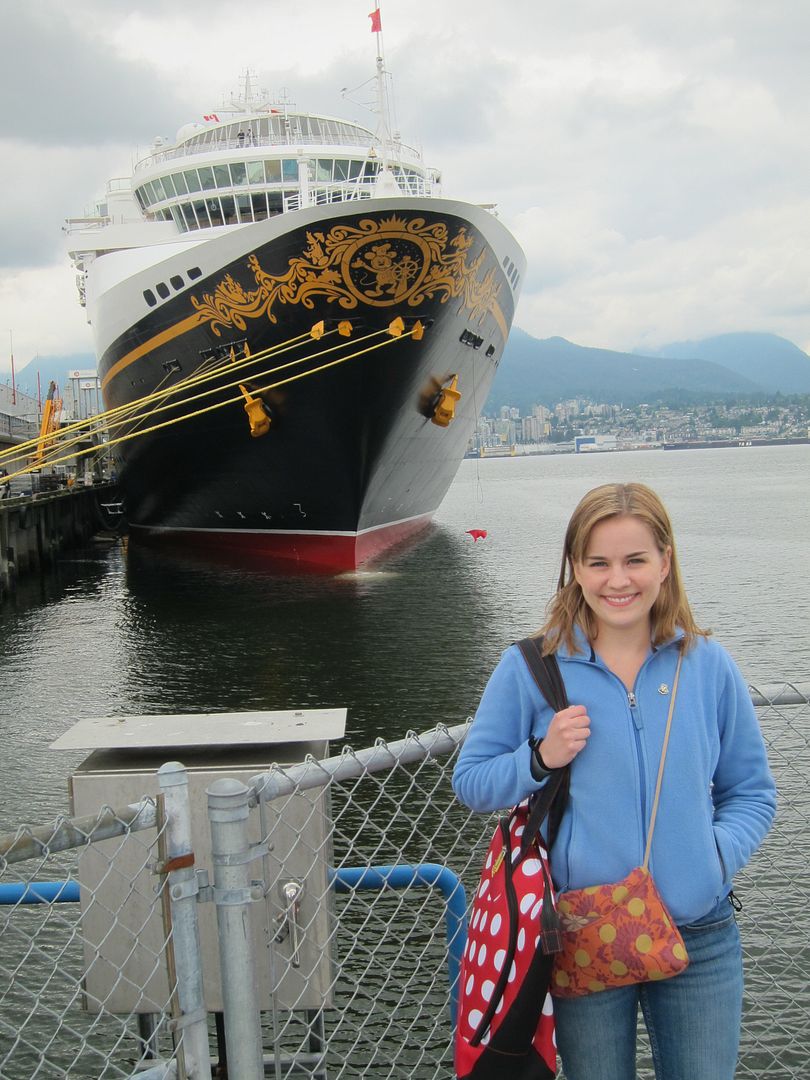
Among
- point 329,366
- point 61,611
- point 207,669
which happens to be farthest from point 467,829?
point 61,611

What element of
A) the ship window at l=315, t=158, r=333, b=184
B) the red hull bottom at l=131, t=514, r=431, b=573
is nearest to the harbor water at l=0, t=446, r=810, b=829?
the red hull bottom at l=131, t=514, r=431, b=573

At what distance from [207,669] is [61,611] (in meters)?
6.90

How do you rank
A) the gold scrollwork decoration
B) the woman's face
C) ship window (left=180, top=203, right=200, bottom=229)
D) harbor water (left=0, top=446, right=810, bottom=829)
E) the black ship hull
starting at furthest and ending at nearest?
1. ship window (left=180, top=203, right=200, bottom=229)
2. the black ship hull
3. the gold scrollwork decoration
4. harbor water (left=0, top=446, right=810, bottom=829)
5. the woman's face

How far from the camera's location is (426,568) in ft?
70.6

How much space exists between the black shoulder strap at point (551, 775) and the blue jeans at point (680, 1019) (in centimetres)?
35

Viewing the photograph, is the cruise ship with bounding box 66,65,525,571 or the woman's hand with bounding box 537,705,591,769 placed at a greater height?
the cruise ship with bounding box 66,65,525,571

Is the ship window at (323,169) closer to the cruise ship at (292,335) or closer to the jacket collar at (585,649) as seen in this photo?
the cruise ship at (292,335)

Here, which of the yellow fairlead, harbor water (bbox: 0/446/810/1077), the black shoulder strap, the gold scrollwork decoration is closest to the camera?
the black shoulder strap

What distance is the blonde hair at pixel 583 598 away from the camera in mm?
2078

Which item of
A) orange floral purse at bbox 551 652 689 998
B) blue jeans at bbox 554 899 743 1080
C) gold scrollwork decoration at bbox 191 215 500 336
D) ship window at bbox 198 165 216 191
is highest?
ship window at bbox 198 165 216 191

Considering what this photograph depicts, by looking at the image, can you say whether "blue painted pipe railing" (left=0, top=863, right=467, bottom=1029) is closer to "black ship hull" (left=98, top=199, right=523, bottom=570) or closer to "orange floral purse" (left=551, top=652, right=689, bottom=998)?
"orange floral purse" (left=551, top=652, right=689, bottom=998)

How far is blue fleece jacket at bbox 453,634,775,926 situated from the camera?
196 centimetres

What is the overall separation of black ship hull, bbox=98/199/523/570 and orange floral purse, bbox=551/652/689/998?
47.1ft

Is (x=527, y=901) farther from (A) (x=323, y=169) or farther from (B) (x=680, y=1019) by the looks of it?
(A) (x=323, y=169)
